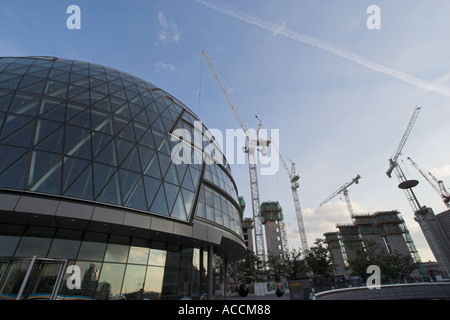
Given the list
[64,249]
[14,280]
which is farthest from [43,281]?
[64,249]

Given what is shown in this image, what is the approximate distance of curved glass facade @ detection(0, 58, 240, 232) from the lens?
13914mm

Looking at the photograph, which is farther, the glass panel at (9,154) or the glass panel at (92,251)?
the glass panel at (92,251)

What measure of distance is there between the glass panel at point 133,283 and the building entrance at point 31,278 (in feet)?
13.2

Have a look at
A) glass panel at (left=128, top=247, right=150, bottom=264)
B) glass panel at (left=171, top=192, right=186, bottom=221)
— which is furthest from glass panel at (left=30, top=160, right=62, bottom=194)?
glass panel at (left=171, top=192, right=186, bottom=221)

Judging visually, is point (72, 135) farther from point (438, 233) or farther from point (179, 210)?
point (438, 233)

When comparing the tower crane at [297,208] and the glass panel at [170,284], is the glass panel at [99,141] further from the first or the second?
the tower crane at [297,208]

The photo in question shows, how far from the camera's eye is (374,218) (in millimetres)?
109938

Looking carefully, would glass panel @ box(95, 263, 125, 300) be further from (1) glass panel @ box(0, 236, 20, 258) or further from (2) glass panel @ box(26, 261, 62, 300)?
(1) glass panel @ box(0, 236, 20, 258)

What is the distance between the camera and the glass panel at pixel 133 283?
14.8 m

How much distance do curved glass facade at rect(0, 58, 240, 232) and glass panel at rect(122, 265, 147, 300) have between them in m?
4.39

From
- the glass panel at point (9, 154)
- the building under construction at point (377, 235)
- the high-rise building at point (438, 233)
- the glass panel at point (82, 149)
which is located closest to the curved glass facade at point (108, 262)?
the glass panel at point (9, 154)

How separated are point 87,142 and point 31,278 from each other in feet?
29.7
